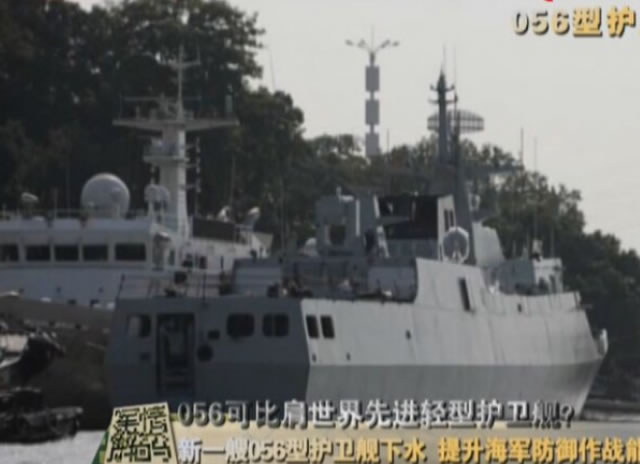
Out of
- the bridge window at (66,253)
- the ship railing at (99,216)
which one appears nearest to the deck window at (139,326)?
the bridge window at (66,253)

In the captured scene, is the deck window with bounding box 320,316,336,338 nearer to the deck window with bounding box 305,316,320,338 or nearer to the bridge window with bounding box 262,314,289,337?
the deck window with bounding box 305,316,320,338

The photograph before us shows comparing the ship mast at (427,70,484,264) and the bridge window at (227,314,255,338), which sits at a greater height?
the ship mast at (427,70,484,264)

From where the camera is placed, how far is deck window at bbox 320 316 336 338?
148ft

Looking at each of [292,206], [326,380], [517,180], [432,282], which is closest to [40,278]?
[432,282]

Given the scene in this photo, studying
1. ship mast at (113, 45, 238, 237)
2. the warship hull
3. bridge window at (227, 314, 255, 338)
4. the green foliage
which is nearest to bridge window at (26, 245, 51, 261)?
ship mast at (113, 45, 238, 237)

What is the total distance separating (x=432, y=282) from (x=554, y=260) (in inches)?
537

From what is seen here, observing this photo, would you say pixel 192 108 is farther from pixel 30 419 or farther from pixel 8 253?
pixel 30 419

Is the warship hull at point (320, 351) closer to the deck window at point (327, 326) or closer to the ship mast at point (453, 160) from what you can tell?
the deck window at point (327, 326)

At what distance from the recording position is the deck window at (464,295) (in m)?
53.6

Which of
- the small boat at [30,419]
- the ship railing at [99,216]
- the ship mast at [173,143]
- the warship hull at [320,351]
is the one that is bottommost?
the small boat at [30,419]

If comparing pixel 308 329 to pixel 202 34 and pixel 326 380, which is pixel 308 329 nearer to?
pixel 326 380

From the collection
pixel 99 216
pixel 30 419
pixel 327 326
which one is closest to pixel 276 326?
pixel 327 326

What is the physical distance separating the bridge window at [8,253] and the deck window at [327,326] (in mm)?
16168

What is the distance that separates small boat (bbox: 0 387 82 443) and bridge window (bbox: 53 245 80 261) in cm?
973
